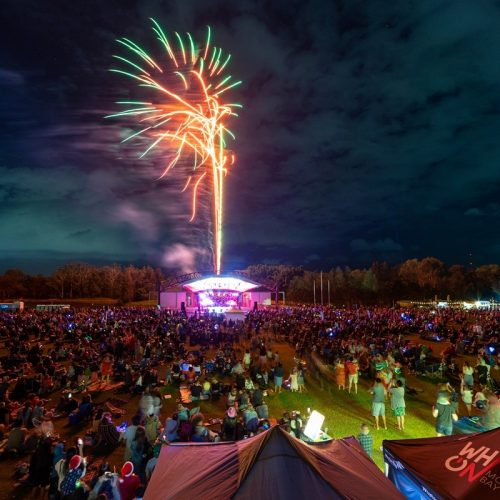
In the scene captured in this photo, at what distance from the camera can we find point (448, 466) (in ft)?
14.0

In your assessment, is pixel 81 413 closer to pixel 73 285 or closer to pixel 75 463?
pixel 75 463

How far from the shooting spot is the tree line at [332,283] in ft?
296

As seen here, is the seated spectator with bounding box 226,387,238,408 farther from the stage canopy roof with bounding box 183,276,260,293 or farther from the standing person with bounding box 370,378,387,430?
the stage canopy roof with bounding box 183,276,260,293

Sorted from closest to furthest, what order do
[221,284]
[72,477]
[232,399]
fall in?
[72,477], [232,399], [221,284]

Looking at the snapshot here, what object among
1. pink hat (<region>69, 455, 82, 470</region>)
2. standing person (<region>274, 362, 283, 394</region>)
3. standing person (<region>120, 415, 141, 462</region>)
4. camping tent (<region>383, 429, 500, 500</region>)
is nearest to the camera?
camping tent (<region>383, 429, 500, 500</region>)

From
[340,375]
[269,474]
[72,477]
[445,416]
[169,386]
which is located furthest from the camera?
[169,386]

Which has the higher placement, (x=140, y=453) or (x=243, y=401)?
(x=243, y=401)

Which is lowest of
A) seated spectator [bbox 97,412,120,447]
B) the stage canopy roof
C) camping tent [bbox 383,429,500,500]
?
seated spectator [bbox 97,412,120,447]

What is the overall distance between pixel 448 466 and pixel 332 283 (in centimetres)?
10372

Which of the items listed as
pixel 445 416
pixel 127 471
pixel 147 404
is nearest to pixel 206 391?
pixel 147 404

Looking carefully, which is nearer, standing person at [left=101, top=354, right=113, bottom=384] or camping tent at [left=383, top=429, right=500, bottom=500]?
camping tent at [left=383, top=429, right=500, bottom=500]

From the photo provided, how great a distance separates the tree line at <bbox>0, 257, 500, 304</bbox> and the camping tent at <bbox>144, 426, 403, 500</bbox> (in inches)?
3160

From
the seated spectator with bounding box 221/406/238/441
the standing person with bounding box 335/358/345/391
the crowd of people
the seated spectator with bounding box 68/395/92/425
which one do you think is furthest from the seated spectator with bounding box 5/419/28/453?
the standing person with bounding box 335/358/345/391

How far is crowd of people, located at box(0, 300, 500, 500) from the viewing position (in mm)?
7035
